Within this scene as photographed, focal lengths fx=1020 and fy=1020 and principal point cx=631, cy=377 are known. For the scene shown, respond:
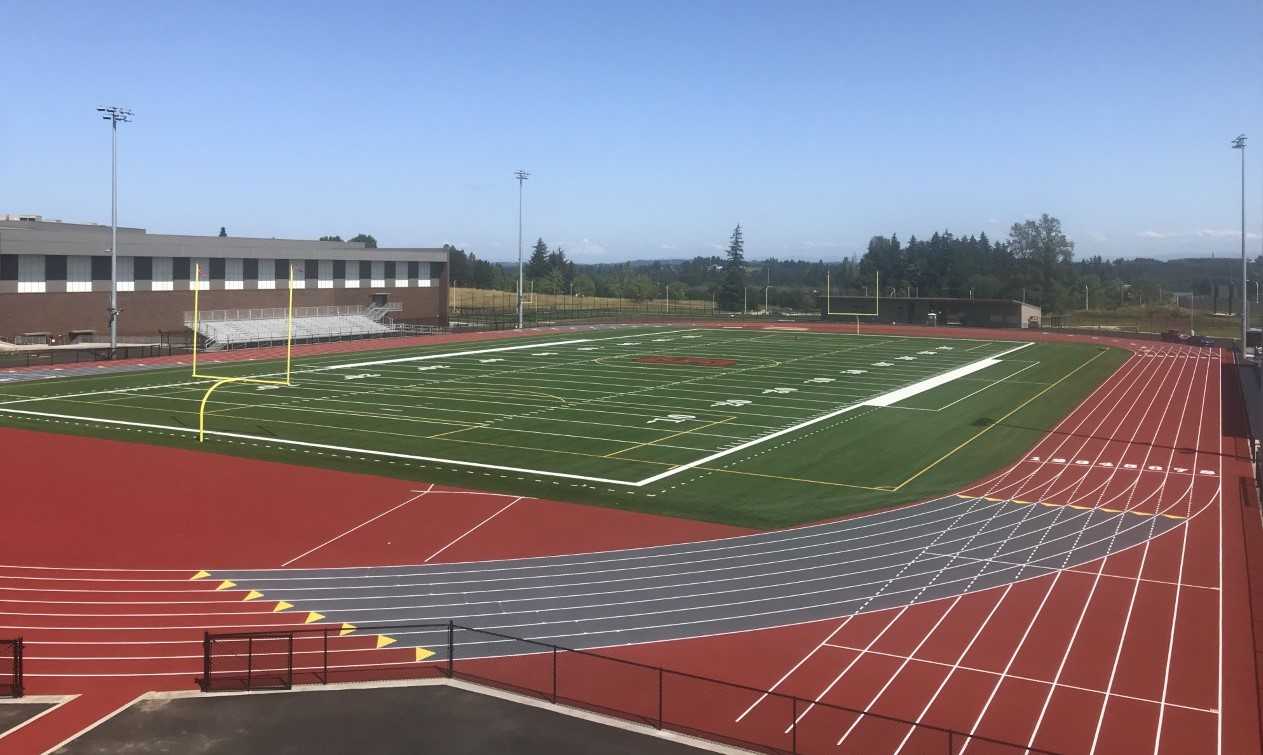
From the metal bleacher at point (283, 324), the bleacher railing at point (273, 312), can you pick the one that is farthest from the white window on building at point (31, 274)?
the metal bleacher at point (283, 324)

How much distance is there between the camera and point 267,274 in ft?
224

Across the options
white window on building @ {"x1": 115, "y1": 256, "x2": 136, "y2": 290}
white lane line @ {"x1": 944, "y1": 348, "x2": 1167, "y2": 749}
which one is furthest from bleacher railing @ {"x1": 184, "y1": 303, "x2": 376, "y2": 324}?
white lane line @ {"x1": 944, "y1": 348, "x2": 1167, "y2": 749}

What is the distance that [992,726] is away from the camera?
480 inches

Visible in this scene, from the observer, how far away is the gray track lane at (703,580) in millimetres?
15688

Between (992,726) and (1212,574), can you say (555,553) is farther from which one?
(1212,574)

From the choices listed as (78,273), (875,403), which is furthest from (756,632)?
(78,273)

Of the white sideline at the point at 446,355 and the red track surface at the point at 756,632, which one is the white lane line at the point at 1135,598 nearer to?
the red track surface at the point at 756,632

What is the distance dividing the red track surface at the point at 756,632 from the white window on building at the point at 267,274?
41.1 metres

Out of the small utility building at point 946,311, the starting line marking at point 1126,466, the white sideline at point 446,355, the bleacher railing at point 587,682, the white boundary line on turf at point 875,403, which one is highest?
the small utility building at point 946,311

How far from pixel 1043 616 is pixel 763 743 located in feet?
21.8

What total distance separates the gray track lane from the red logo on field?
32.6 m

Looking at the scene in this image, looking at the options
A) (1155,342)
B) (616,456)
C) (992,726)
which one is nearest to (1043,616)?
(992,726)

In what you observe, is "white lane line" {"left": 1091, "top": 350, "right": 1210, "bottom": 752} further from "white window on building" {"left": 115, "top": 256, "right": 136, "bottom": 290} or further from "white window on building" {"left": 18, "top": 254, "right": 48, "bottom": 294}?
"white window on building" {"left": 115, "top": 256, "right": 136, "bottom": 290}

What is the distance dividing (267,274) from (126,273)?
415 inches
